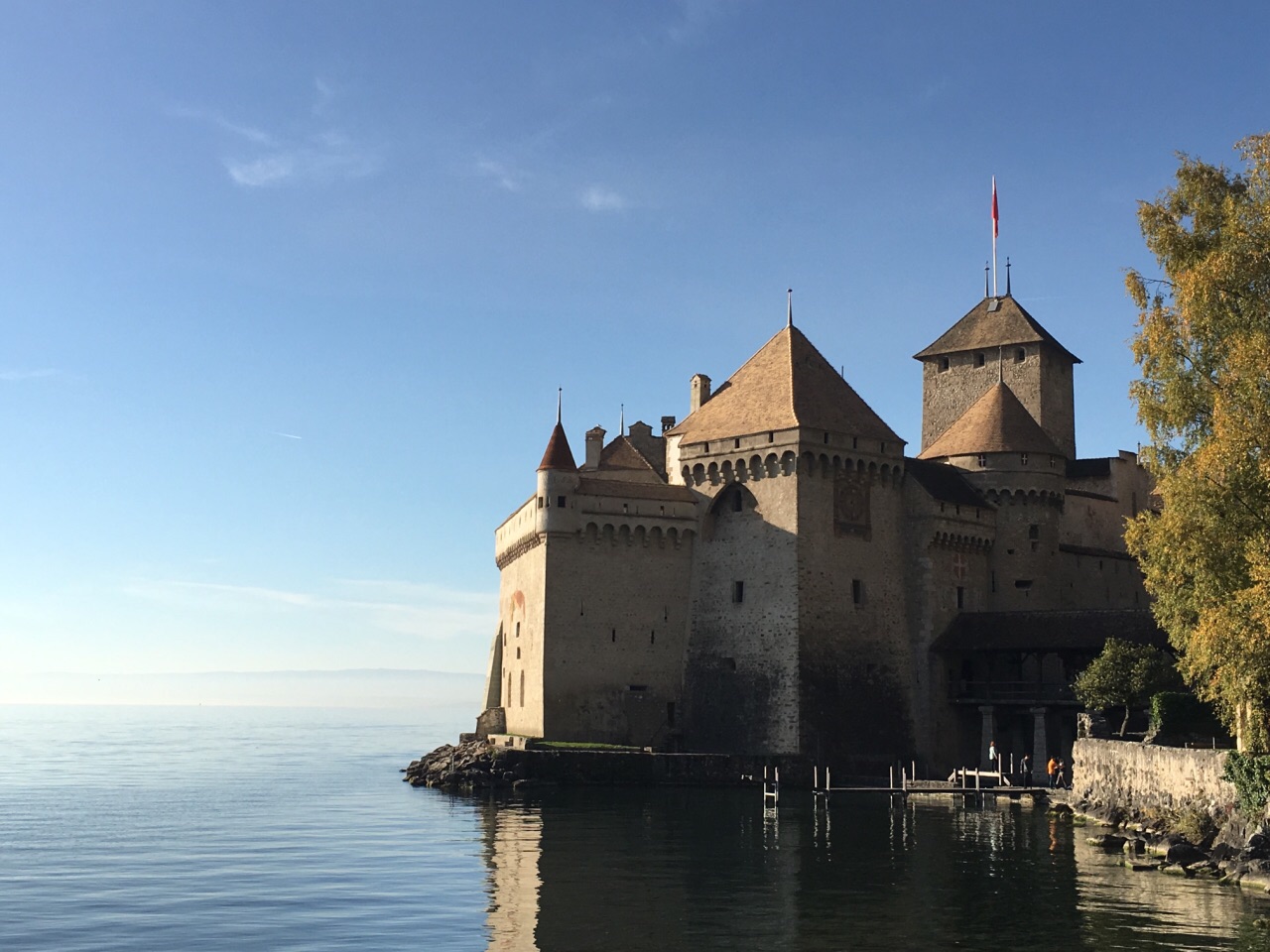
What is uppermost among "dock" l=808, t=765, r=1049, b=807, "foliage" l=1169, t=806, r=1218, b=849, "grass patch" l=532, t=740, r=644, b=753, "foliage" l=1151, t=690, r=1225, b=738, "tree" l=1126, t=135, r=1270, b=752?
"tree" l=1126, t=135, r=1270, b=752

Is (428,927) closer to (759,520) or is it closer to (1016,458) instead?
(759,520)

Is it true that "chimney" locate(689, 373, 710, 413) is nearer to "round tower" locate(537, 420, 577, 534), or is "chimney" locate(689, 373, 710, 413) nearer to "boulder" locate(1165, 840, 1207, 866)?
"round tower" locate(537, 420, 577, 534)

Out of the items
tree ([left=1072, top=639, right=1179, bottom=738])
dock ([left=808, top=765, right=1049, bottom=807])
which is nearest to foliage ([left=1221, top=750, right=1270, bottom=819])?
tree ([left=1072, top=639, right=1179, bottom=738])

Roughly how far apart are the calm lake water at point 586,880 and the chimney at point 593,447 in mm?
16105

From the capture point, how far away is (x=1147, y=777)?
3094 centimetres

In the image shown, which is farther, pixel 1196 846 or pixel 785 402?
pixel 785 402

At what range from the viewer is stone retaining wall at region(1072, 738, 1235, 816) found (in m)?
27.3

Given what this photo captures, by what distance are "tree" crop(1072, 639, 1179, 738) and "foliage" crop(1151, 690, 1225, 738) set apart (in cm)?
238

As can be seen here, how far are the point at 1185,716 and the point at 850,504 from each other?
46.7ft

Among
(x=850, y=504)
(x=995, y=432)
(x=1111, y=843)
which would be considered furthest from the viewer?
(x=995, y=432)

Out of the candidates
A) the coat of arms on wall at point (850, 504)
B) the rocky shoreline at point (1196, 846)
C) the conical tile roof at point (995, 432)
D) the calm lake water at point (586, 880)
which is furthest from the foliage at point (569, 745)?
the rocky shoreline at point (1196, 846)

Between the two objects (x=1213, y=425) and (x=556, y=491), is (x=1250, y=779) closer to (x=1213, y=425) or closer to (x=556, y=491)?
(x=1213, y=425)

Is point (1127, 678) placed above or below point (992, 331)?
below

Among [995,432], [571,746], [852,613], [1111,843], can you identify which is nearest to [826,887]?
[1111,843]
